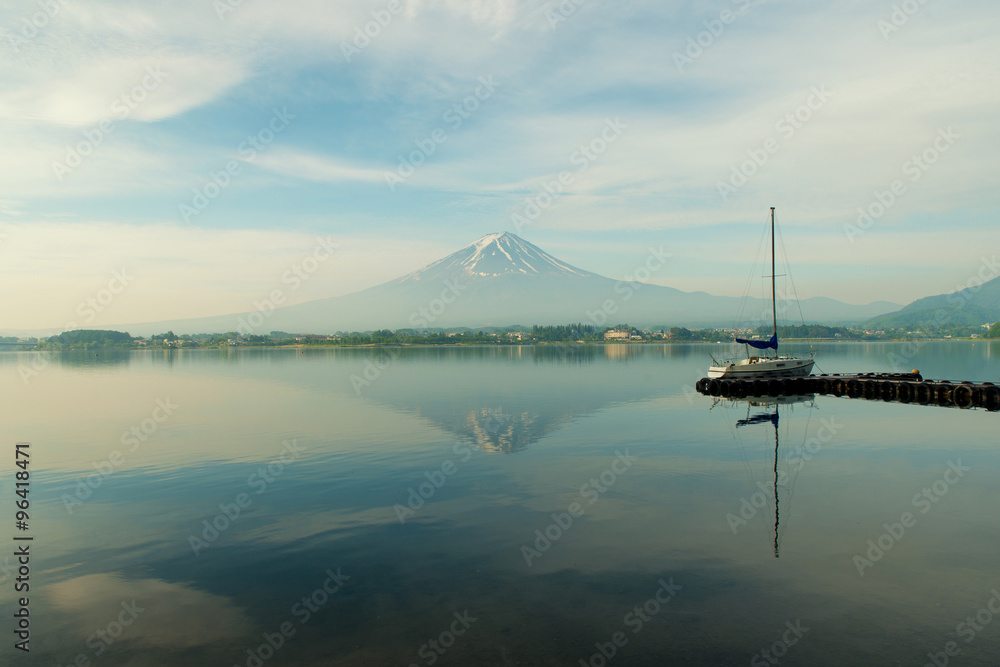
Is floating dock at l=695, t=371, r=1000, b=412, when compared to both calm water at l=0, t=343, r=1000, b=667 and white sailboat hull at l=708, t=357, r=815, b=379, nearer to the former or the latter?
white sailboat hull at l=708, t=357, r=815, b=379

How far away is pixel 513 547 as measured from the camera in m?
11.6

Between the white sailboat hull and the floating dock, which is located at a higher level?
the white sailboat hull

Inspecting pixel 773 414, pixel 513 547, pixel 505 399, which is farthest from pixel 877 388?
pixel 513 547

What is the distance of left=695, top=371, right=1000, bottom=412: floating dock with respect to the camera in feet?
109

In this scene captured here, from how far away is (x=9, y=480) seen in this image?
1803 cm

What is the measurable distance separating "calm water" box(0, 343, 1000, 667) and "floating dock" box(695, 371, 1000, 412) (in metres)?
10.4

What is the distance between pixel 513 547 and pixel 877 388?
118 feet

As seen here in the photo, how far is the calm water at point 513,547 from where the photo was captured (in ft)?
26.8

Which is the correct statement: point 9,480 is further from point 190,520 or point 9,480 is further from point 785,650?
point 785,650

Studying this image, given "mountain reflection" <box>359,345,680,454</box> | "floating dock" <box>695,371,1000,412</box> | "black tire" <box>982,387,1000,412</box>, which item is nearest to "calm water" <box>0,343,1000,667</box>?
"mountain reflection" <box>359,345,680,454</box>

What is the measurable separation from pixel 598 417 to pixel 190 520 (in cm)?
2004

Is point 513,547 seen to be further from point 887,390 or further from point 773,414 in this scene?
point 887,390

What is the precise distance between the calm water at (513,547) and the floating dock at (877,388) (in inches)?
408

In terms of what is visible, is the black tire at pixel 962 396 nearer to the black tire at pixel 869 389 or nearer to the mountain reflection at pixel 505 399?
the black tire at pixel 869 389
